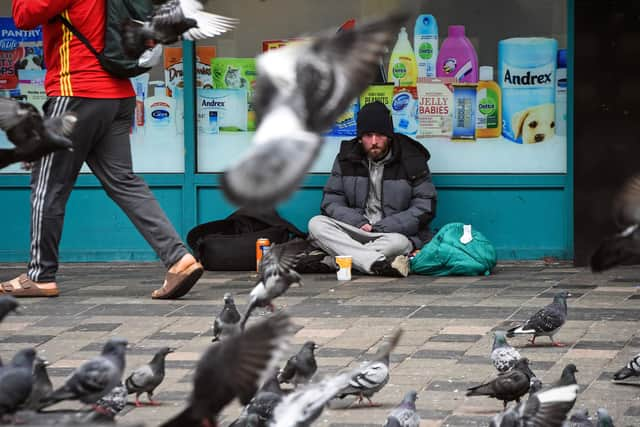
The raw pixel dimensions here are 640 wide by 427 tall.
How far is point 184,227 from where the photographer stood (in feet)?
36.9

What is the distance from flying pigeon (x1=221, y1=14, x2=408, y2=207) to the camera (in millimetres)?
3111

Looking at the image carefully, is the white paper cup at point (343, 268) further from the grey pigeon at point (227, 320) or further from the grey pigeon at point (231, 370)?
the grey pigeon at point (231, 370)

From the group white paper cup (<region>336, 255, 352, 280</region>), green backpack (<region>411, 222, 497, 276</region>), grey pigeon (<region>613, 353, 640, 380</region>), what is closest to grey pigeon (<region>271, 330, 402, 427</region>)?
grey pigeon (<region>613, 353, 640, 380</region>)

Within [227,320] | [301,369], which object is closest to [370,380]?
[301,369]

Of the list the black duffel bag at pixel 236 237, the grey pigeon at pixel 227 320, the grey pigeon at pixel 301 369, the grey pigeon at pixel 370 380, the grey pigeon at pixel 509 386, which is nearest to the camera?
the grey pigeon at pixel 370 380

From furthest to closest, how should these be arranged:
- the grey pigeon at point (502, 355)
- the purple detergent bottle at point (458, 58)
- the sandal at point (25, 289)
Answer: the purple detergent bottle at point (458, 58), the sandal at point (25, 289), the grey pigeon at point (502, 355)

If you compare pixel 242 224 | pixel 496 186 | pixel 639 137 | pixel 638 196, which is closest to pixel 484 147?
pixel 496 186

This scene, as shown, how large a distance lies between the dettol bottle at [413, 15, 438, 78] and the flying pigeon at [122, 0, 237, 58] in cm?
587

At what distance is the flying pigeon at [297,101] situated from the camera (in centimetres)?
311

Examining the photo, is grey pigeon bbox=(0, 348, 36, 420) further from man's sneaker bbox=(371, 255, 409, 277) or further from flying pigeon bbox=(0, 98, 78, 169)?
man's sneaker bbox=(371, 255, 409, 277)

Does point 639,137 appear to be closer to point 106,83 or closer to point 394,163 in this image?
point 394,163

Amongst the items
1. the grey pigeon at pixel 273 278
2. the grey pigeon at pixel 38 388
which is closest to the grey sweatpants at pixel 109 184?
the grey pigeon at pixel 273 278

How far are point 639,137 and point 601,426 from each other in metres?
5.57

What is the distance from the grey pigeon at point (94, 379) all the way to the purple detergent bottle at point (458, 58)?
6132 mm
